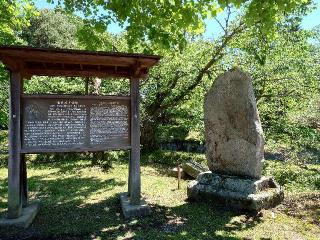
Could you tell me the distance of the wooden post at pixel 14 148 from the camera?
23.4 ft

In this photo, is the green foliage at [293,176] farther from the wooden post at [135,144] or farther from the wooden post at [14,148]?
the wooden post at [14,148]

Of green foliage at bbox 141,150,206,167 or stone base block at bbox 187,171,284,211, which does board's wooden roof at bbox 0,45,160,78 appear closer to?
stone base block at bbox 187,171,284,211

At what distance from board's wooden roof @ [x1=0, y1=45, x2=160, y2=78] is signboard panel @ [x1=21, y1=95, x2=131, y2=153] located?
2.49ft

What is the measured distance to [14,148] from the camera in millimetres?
7152

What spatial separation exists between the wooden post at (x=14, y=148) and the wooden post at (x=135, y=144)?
8.27 ft

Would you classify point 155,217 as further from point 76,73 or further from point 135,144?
point 76,73

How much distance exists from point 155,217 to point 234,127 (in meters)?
3.16

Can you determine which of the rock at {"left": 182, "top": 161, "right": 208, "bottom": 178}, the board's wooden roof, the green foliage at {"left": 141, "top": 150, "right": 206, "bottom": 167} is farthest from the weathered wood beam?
the green foliage at {"left": 141, "top": 150, "right": 206, "bottom": 167}

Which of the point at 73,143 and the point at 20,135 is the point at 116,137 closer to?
the point at 73,143

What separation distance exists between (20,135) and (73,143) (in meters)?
1.13

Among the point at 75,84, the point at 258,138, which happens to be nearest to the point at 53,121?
the point at 258,138

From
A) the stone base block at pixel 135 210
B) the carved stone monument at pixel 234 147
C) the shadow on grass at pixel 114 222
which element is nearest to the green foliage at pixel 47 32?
the shadow on grass at pixel 114 222

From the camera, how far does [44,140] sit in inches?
290

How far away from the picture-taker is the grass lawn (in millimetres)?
6742
